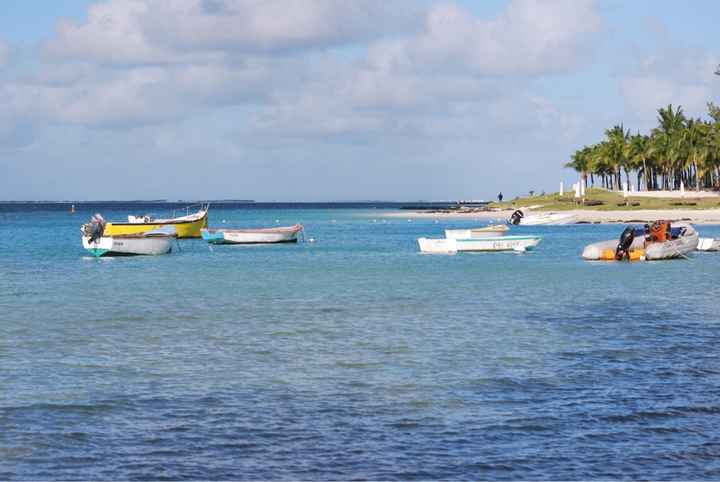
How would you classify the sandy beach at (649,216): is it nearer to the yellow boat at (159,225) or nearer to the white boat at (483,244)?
the white boat at (483,244)

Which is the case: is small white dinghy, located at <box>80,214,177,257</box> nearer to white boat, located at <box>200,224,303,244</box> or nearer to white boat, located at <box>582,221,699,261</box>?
white boat, located at <box>200,224,303,244</box>

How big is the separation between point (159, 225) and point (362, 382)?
6458 centimetres

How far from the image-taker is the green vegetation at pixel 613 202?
127 metres

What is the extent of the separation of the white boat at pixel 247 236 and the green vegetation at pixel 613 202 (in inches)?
2459

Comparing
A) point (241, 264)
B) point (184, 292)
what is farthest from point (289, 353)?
point (241, 264)

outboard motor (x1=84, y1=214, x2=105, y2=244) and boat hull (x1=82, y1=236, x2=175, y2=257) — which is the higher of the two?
outboard motor (x1=84, y1=214, x2=105, y2=244)

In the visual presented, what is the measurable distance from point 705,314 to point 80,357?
19.0 metres

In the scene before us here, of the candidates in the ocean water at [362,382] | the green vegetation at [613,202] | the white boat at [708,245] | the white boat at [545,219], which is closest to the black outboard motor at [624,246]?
the white boat at [708,245]

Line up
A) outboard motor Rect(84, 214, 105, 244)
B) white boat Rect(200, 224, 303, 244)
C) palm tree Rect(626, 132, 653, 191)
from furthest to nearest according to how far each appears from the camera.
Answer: palm tree Rect(626, 132, 653, 191)
white boat Rect(200, 224, 303, 244)
outboard motor Rect(84, 214, 105, 244)

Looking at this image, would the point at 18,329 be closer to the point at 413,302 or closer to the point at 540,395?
the point at 413,302

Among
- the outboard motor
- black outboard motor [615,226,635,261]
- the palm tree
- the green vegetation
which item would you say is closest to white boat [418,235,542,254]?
black outboard motor [615,226,635,261]

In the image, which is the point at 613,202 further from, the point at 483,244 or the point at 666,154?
the point at 483,244

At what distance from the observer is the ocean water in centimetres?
1345

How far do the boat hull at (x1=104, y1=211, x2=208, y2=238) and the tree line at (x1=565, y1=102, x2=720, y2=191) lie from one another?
81908 mm
